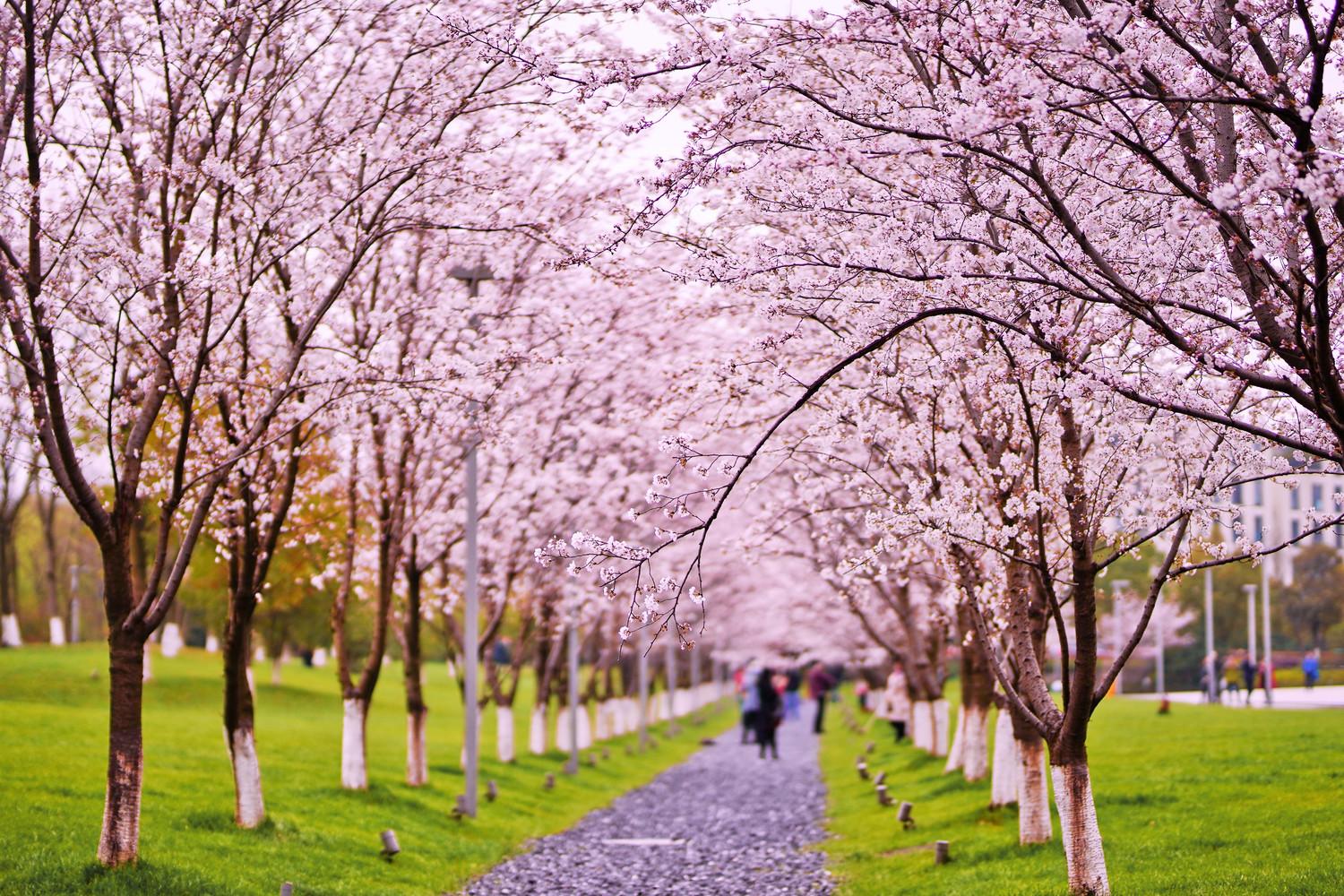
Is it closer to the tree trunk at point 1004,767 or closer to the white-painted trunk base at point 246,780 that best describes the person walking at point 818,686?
the tree trunk at point 1004,767

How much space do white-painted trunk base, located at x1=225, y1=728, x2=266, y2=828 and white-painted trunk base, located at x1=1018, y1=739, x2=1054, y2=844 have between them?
29.0ft

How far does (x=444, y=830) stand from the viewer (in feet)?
65.7

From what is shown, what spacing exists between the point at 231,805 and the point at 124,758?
5561 millimetres

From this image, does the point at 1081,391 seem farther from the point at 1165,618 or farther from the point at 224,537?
the point at 1165,618

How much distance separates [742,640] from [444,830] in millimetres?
62003

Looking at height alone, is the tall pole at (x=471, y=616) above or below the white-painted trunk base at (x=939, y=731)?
above

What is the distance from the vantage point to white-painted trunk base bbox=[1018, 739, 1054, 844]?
1588cm

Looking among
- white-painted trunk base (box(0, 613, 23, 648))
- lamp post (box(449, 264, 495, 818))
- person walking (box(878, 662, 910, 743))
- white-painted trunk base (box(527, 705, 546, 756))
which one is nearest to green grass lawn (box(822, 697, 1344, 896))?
lamp post (box(449, 264, 495, 818))

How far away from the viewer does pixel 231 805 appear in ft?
58.4

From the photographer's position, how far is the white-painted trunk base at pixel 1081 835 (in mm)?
11562

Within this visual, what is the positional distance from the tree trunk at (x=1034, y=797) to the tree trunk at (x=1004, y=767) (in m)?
2.70

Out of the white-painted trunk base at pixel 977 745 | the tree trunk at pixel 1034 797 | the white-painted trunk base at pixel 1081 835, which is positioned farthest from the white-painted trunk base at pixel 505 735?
the white-painted trunk base at pixel 1081 835

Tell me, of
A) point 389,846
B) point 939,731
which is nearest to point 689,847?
point 389,846

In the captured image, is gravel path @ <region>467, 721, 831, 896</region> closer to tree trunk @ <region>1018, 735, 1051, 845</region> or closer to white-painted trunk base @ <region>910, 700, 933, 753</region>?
tree trunk @ <region>1018, 735, 1051, 845</region>
